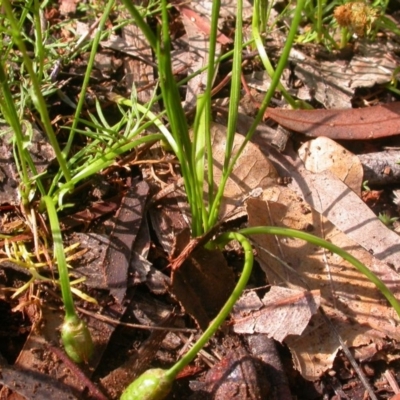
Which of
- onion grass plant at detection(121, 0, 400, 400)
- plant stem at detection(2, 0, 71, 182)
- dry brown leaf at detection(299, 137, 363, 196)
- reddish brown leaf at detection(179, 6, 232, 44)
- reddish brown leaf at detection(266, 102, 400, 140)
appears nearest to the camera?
plant stem at detection(2, 0, 71, 182)

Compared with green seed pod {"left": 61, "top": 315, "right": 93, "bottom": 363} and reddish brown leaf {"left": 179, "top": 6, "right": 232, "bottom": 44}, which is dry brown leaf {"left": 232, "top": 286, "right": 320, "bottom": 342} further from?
reddish brown leaf {"left": 179, "top": 6, "right": 232, "bottom": 44}

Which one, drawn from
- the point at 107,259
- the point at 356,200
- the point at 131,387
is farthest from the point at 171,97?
the point at 356,200

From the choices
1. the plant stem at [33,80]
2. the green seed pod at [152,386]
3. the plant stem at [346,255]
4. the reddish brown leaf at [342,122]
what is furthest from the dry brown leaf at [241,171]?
→ the green seed pod at [152,386]


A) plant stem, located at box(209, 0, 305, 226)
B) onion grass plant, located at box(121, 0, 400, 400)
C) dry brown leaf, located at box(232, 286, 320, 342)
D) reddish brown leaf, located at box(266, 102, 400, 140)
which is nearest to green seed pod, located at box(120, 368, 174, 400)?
onion grass plant, located at box(121, 0, 400, 400)

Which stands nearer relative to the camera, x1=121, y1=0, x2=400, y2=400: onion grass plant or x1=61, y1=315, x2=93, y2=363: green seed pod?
x1=121, y1=0, x2=400, y2=400: onion grass plant

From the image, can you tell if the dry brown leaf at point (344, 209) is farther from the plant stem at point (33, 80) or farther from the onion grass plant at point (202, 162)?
the plant stem at point (33, 80)

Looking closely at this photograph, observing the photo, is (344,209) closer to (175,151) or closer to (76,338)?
(175,151)

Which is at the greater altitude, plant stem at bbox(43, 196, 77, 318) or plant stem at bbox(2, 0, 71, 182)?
plant stem at bbox(2, 0, 71, 182)
